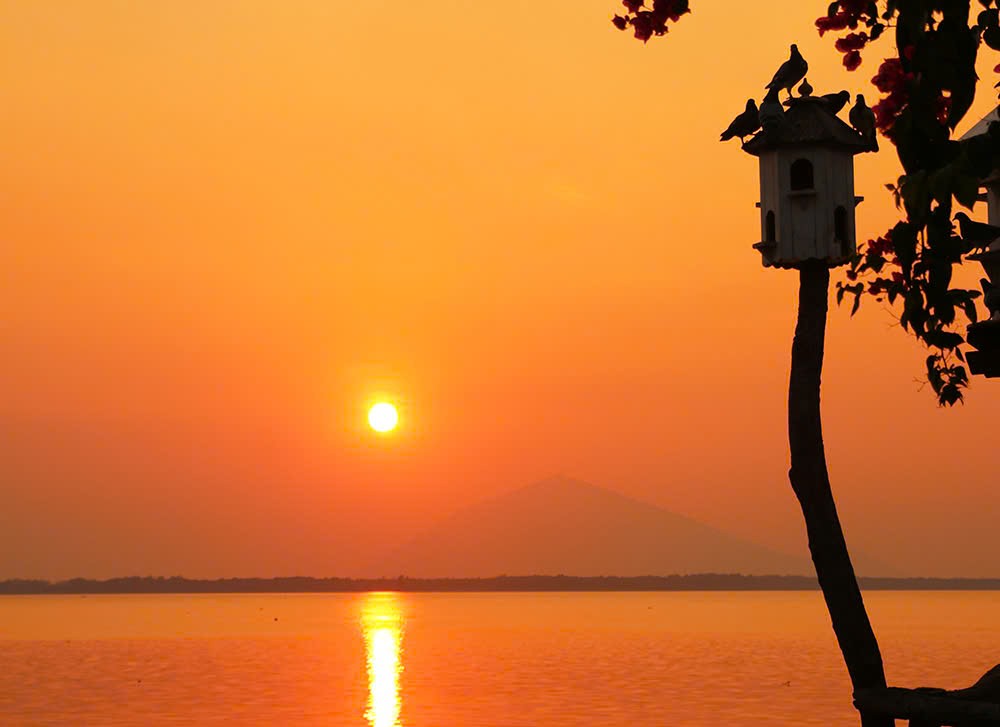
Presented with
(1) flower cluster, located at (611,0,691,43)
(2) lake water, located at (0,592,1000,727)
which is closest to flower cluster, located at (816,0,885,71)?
(1) flower cluster, located at (611,0,691,43)

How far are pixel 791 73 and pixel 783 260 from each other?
1596 mm

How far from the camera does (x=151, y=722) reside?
41719 mm

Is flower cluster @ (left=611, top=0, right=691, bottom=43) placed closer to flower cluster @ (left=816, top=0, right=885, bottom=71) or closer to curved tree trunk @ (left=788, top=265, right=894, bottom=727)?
flower cluster @ (left=816, top=0, right=885, bottom=71)

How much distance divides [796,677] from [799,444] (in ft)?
160

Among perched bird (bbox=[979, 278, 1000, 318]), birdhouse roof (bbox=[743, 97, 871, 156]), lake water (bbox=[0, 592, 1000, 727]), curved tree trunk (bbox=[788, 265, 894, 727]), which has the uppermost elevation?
birdhouse roof (bbox=[743, 97, 871, 156])

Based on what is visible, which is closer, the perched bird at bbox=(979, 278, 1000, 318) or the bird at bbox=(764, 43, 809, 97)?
the perched bird at bbox=(979, 278, 1000, 318)

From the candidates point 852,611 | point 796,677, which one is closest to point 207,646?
point 796,677

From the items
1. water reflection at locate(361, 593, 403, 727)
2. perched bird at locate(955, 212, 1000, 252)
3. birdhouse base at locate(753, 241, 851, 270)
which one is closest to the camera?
perched bird at locate(955, 212, 1000, 252)

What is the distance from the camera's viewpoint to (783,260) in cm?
1252

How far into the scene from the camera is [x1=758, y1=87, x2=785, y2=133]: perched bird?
505 inches

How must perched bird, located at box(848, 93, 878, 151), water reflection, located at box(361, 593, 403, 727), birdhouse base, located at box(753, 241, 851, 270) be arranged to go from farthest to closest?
water reflection, located at box(361, 593, 403, 727)
birdhouse base, located at box(753, 241, 851, 270)
perched bird, located at box(848, 93, 878, 151)

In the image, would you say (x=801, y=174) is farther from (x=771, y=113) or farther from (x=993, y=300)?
(x=993, y=300)

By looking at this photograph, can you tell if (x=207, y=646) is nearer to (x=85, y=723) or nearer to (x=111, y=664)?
(x=111, y=664)

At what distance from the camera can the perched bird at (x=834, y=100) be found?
1279 centimetres
